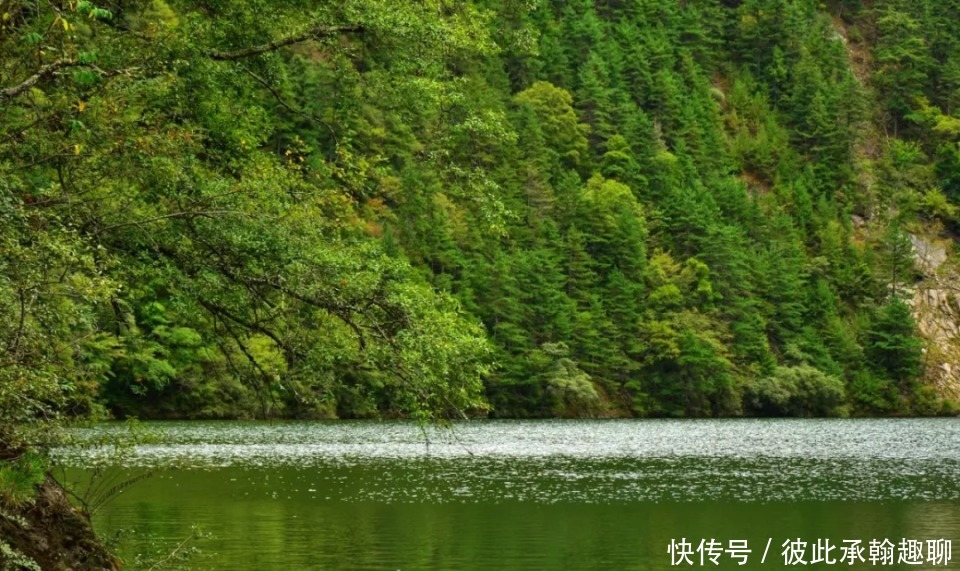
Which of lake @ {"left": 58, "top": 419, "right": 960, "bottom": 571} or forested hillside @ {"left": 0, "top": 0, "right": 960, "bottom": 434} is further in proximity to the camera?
lake @ {"left": 58, "top": 419, "right": 960, "bottom": 571}

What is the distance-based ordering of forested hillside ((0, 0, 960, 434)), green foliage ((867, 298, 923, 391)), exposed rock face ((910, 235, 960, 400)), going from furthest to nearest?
exposed rock face ((910, 235, 960, 400))
green foliage ((867, 298, 923, 391))
forested hillside ((0, 0, 960, 434))

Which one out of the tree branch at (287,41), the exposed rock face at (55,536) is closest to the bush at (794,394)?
the exposed rock face at (55,536)

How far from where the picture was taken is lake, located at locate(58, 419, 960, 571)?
2230 cm

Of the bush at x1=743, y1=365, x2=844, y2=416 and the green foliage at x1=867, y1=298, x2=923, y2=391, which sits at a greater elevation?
the green foliage at x1=867, y1=298, x2=923, y2=391

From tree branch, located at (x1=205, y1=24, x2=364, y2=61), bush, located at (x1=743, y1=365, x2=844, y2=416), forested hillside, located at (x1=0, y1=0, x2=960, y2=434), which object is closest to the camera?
forested hillside, located at (x1=0, y1=0, x2=960, y2=434)

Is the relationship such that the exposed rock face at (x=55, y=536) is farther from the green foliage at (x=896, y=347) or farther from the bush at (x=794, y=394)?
the green foliage at (x=896, y=347)

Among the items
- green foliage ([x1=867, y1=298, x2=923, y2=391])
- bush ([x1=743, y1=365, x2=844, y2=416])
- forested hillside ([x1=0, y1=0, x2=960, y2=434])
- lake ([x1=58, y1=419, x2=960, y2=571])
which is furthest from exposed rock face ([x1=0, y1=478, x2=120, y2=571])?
green foliage ([x1=867, y1=298, x2=923, y2=391])

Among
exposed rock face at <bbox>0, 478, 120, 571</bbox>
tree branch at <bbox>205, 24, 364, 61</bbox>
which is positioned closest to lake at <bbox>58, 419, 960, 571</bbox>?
exposed rock face at <bbox>0, 478, 120, 571</bbox>

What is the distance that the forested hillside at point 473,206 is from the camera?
465 inches

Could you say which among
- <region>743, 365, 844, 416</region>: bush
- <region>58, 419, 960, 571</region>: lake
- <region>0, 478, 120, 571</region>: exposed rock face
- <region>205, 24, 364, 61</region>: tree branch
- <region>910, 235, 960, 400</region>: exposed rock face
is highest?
<region>910, 235, 960, 400</region>: exposed rock face

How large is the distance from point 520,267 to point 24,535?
8168 cm

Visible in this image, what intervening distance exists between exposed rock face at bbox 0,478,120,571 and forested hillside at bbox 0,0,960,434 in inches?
60.9

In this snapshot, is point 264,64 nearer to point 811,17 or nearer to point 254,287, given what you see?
point 254,287

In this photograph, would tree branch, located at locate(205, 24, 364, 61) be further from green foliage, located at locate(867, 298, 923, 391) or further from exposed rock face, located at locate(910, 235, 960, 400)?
exposed rock face, located at locate(910, 235, 960, 400)
